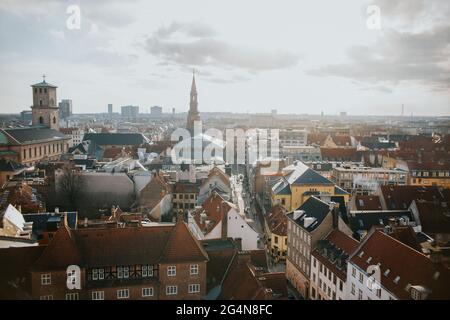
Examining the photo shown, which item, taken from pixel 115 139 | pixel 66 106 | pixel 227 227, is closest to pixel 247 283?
pixel 227 227

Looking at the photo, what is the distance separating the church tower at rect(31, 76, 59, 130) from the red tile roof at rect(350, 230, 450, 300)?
27567 millimetres

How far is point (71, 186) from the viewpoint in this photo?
2180 centimetres

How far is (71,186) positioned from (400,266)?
57.1 ft

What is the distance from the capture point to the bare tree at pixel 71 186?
2134 centimetres

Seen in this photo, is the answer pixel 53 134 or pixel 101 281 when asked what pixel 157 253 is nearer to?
pixel 101 281

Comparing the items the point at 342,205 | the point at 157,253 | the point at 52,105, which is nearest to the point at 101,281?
the point at 157,253

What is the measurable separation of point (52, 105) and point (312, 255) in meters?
30.1

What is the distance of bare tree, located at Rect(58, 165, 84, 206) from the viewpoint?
21344 millimetres

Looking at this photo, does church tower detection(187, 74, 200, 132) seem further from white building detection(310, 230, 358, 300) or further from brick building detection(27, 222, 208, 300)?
brick building detection(27, 222, 208, 300)

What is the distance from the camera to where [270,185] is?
26281 mm

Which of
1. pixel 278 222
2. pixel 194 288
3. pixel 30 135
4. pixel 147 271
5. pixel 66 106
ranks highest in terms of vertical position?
pixel 66 106

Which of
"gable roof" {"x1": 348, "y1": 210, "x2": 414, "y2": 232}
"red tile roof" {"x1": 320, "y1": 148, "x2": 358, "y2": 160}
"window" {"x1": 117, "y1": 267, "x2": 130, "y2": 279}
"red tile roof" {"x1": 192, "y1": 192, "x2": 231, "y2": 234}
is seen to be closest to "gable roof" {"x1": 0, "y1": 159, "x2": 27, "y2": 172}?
"red tile roof" {"x1": 192, "y1": 192, "x2": 231, "y2": 234}

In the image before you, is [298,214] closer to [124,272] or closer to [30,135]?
[124,272]

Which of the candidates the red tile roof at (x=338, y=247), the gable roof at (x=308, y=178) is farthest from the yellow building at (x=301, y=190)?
the red tile roof at (x=338, y=247)
